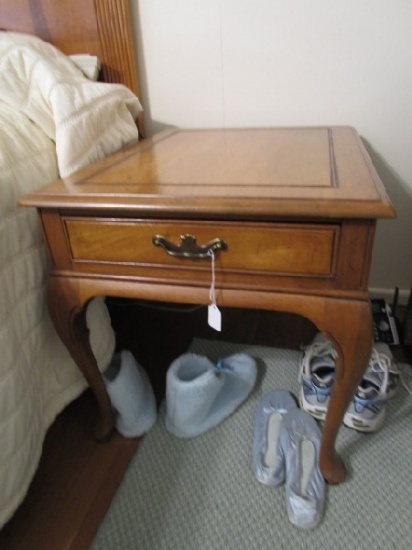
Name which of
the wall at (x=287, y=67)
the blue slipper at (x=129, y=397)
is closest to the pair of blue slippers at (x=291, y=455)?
the blue slipper at (x=129, y=397)

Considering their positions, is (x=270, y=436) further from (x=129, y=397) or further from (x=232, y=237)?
(x=232, y=237)

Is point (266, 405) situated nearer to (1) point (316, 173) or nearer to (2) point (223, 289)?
(2) point (223, 289)

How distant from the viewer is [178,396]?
2.73 feet

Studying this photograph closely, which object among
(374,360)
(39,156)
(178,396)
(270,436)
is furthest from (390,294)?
(39,156)

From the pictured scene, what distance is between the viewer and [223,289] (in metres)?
0.60

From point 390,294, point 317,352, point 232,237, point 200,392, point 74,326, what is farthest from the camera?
point 390,294

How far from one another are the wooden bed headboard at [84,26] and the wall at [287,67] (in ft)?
0.21

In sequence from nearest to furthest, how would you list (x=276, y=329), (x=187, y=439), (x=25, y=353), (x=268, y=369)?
(x=25, y=353) → (x=187, y=439) → (x=268, y=369) → (x=276, y=329)

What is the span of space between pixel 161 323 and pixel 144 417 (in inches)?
16.0

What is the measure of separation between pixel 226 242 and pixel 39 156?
1.39 ft

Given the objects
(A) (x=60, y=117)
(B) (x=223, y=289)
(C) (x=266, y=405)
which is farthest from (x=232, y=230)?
(C) (x=266, y=405)

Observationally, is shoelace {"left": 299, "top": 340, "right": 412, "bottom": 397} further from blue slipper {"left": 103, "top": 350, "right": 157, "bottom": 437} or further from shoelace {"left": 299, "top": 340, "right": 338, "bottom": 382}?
→ blue slipper {"left": 103, "top": 350, "right": 157, "bottom": 437}

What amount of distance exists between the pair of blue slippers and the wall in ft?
2.07

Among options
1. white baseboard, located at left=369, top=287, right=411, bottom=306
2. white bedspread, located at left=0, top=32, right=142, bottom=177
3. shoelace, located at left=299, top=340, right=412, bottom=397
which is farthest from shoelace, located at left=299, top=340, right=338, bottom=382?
white bedspread, located at left=0, top=32, right=142, bottom=177
